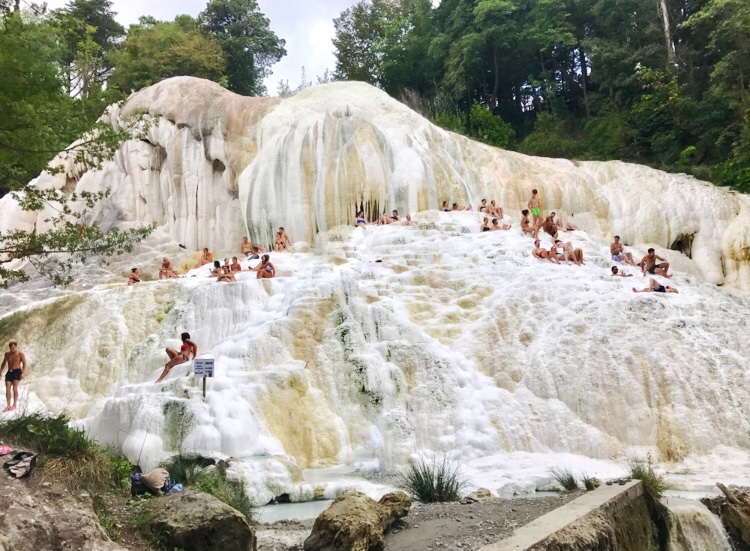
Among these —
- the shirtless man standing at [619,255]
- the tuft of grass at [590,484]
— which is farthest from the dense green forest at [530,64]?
the tuft of grass at [590,484]

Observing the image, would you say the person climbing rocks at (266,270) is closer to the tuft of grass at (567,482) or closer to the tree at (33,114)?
the tree at (33,114)

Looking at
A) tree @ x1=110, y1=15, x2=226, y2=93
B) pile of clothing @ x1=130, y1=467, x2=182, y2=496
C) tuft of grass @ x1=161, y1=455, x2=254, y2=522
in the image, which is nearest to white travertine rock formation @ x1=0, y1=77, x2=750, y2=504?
tuft of grass @ x1=161, y1=455, x2=254, y2=522

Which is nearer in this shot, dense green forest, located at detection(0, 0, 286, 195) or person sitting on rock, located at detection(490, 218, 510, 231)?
dense green forest, located at detection(0, 0, 286, 195)

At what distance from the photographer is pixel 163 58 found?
26828 millimetres

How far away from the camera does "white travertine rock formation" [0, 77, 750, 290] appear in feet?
55.4

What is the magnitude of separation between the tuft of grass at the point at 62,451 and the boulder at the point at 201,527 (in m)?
0.62

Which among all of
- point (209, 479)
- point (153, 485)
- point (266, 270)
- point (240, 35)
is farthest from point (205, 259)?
point (240, 35)

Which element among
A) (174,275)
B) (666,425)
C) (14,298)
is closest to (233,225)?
(174,275)

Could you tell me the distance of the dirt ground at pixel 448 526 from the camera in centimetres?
446

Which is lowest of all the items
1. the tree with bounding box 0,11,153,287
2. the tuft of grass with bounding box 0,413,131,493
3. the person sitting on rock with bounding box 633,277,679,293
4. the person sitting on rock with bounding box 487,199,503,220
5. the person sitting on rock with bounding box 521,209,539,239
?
the tuft of grass with bounding box 0,413,131,493

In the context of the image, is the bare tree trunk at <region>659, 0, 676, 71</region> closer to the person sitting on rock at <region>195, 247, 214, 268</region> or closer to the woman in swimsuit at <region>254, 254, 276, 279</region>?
the person sitting on rock at <region>195, 247, 214, 268</region>

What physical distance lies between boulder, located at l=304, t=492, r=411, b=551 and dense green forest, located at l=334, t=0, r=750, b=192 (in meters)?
18.2

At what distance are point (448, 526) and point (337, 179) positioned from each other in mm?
13018

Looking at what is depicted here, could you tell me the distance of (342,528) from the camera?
4.34 m
